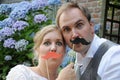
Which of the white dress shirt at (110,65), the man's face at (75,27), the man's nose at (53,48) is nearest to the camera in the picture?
the white dress shirt at (110,65)

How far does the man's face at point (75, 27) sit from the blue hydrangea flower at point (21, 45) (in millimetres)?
1839

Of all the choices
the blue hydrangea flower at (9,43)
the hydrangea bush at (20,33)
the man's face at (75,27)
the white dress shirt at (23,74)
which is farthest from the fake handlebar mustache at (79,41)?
the blue hydrangea flower at (9,43)

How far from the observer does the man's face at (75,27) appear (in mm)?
2078

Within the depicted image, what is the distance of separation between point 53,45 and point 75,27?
243mm

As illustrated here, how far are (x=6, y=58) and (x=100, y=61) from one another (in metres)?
2.13

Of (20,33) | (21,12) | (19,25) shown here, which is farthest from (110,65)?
(21,12)

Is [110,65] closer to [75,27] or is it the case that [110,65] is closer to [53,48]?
[75,27]

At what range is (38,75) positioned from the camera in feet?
8.09

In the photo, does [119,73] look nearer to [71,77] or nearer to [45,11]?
[71,77]

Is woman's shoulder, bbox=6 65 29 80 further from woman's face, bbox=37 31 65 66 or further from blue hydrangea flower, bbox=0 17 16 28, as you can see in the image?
blue hydrangea flower, bbox=0 17 16 28

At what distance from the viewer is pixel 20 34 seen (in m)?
4.19

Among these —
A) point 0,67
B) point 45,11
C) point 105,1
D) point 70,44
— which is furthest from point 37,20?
point 70,44

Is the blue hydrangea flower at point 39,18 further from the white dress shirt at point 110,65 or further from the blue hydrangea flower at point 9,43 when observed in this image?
the white dress shirt at point 110,65

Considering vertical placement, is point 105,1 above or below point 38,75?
below
